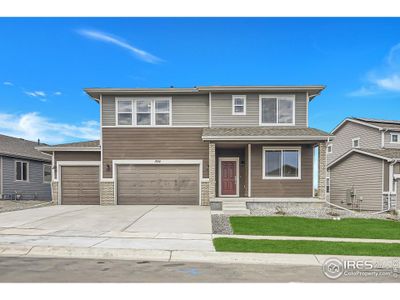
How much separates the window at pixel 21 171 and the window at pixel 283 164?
18.0m

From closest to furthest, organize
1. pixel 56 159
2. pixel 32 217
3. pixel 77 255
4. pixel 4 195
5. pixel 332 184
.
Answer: pixel 77 255 → pixel 32 217 → pixel 56 159 → pixel 4 195 → pixel 332 184

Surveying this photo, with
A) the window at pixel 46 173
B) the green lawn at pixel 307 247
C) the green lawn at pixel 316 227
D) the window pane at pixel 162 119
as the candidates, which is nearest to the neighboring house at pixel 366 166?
the green lawn at pixel 316 227

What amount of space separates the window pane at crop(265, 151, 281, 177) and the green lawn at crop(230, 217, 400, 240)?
4.41 meters

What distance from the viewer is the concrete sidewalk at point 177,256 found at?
7258 millimetres

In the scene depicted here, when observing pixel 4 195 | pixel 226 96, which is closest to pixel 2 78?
pixel 4 195

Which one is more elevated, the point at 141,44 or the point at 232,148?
the point at 141,44

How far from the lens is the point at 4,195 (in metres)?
22.0

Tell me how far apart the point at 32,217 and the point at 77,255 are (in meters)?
6.90

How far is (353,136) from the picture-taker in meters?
28.1

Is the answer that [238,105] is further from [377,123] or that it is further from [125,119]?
[377,123]

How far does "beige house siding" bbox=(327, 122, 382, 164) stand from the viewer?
983 inches

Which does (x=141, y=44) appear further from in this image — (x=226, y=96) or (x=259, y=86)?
(x=259, y=86)

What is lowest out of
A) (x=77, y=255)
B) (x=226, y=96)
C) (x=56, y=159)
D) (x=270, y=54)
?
(x=77, y=255)

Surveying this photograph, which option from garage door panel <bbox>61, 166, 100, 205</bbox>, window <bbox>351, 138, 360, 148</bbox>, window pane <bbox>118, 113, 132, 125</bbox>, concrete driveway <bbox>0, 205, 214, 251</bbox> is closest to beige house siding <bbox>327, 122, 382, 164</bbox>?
window <bbox>351, 138, 360, 148</bbox>
